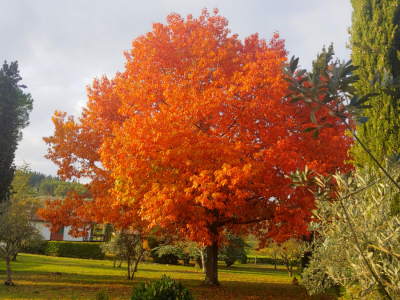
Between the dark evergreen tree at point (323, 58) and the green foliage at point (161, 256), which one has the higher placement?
the dark evergreen tree at point (323, 58)

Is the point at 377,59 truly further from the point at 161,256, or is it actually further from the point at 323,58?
the point at 161,256

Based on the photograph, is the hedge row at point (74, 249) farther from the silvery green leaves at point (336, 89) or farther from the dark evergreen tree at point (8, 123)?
the silvery green leaves at point (336, 89)

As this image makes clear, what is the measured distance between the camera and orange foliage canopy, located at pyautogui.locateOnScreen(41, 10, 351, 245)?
1115cm

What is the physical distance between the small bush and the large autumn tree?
3661mm

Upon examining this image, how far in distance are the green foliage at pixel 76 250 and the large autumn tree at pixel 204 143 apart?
2407 cm

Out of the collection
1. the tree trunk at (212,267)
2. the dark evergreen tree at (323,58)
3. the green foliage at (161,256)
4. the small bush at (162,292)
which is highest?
the dark evergreen tree at (323,58)

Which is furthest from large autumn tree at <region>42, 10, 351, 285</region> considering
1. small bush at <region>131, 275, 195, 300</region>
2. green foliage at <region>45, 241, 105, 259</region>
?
green foliage at <region>45, 241, 105, 259</region>

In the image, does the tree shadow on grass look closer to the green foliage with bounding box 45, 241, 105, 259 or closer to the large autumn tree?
the large autumn tree

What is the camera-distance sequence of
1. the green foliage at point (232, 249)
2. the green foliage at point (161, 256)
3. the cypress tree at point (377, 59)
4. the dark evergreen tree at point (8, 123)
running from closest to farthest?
the cypress tree at point (377, 59)
the dark evergreen tree at point (8, 123)
the green foliage at point (232, 249)
the green foliage at point (161, 256)

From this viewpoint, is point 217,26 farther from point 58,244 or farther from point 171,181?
point 58,244

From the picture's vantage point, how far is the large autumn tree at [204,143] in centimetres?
1115

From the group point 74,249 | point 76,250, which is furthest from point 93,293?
point 74,249

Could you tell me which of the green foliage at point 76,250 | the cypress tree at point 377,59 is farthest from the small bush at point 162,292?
the green foliage at point 76,250

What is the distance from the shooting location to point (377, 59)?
8.70m
